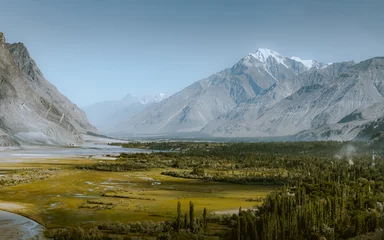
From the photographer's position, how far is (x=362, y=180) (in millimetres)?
88812

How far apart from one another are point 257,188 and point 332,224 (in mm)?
37347

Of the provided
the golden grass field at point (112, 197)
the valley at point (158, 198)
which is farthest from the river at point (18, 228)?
the golden grass field at point (112, 197)

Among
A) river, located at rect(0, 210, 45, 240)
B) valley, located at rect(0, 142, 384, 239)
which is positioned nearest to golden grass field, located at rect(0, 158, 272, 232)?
valley, located at rect(0, 142, 384, 239)

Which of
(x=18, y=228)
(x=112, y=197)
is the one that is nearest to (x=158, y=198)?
(x=112, y=197)

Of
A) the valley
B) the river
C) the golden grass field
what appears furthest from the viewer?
the golden grass field

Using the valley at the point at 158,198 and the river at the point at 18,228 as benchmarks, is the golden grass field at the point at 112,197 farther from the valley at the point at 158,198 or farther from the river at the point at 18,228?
the river at the point at 18,228

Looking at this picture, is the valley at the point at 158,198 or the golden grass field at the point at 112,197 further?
the golden grass field at the point at 112,197

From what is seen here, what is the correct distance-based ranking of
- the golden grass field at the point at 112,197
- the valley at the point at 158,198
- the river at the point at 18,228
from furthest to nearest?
the golden grass field at the point at 112,197
the valley at the point at 158,198
the river at the point at 18,228

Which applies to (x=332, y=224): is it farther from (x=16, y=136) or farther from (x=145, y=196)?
(x=16, y=136)

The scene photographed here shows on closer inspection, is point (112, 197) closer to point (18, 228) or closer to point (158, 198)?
point (158, 198)

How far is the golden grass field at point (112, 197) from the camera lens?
56469 millimetres

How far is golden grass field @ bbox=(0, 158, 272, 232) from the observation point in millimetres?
56469

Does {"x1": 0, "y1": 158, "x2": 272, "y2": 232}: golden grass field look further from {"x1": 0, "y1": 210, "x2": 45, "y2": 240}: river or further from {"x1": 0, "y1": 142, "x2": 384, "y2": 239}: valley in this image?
{"x1": 0, "y1": 210, "x2": 45, "y2": 240}: river

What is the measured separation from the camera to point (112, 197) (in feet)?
234
